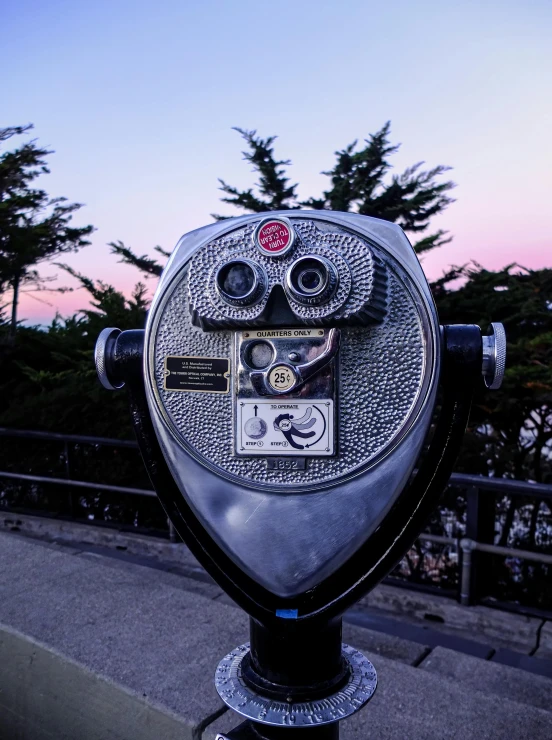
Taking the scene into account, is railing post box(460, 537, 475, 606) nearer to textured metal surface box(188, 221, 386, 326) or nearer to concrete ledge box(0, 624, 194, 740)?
concrete ledge box(0, 624, 194, 740)

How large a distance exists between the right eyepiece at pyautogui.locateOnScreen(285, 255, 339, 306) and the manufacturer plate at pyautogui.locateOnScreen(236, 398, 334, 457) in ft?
0.51

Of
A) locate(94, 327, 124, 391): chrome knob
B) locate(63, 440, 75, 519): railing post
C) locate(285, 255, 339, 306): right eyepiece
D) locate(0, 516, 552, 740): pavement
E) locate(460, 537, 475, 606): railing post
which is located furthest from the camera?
locate(63, 440, 75, 519): railing post

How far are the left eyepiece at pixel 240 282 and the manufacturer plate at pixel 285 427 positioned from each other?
0.52 feet

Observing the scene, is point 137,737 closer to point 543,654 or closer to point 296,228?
point 296,228

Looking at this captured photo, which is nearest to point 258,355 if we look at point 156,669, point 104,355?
point 104,355

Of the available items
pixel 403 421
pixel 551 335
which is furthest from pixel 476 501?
pixel 403 421

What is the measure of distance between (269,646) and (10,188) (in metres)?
5.28

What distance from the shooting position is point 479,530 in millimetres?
2926

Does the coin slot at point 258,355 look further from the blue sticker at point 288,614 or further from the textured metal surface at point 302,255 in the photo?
the blue sticker at point 288,614

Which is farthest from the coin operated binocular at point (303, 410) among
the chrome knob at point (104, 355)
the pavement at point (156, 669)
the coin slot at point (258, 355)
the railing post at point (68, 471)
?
the railing post at point (68, 471)

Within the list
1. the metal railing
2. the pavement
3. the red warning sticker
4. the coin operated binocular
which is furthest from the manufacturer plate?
the metal railing

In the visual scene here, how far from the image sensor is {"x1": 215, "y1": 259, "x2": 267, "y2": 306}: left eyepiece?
1.03 metres

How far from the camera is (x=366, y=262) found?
1.02 meters

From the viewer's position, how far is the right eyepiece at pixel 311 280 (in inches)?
39.3
